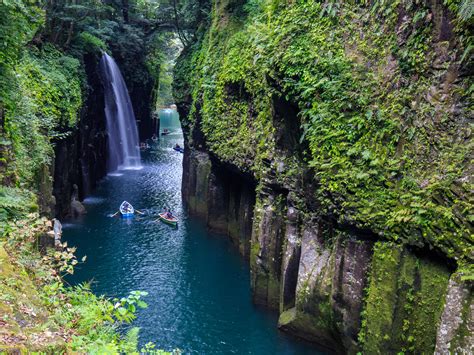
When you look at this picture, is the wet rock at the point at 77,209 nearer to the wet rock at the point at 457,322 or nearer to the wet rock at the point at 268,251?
the wet rock at the point at 268,251

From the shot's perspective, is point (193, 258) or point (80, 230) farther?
point (80, 230)

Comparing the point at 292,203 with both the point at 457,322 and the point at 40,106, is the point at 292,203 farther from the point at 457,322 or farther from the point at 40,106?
the point at 40,106

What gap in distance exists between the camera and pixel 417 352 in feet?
35.1

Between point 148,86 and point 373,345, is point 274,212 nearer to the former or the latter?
point 373,345

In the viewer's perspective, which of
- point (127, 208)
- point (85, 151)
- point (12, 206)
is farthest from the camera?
point (85, 151)

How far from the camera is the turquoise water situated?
1533 centimetres

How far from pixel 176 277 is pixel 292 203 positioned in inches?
299

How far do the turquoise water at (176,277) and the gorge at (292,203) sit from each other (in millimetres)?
104

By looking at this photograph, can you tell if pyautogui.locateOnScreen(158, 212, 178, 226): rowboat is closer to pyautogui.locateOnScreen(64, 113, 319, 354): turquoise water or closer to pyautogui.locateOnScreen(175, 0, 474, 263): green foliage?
pyautogui.locateOnScreen(64, 113, 319, 354): turquoise water

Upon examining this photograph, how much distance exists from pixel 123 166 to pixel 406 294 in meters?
37.7

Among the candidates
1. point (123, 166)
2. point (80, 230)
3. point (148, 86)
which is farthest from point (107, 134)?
point (80, 230)

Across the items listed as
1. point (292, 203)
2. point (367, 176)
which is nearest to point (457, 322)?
point (367, 176)

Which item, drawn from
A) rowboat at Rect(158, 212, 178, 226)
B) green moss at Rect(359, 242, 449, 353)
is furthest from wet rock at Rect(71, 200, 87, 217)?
green moss at Rect(359, 242, 449, 353)

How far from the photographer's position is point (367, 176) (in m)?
11.8
